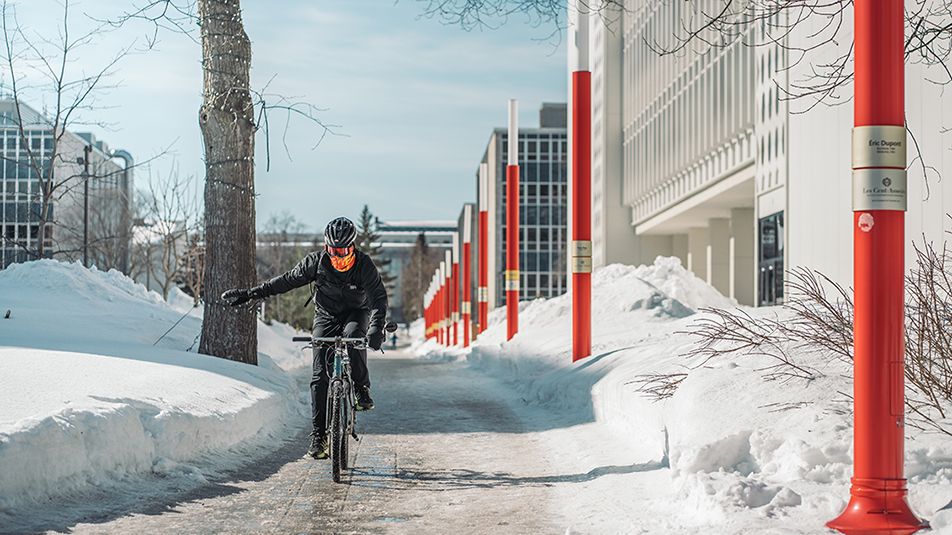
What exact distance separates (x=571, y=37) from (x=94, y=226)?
→ 5659 centimetres

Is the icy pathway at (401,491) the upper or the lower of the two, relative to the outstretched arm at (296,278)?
lower

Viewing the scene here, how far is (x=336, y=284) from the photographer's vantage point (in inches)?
332

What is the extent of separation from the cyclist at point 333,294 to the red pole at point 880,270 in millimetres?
3752

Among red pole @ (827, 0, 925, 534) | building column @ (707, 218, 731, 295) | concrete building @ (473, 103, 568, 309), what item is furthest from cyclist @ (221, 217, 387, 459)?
concrete building @ (473, 103, 568, 309)

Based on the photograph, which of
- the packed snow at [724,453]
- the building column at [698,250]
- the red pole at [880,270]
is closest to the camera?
the red pole at [880,270]

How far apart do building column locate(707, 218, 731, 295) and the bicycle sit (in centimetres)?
4461

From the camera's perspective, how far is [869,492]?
5441 millimetres

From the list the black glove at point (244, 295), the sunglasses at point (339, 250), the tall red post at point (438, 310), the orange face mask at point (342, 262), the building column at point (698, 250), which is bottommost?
the tall red post at point (438, 310)

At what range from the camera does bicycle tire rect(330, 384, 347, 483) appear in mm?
7871

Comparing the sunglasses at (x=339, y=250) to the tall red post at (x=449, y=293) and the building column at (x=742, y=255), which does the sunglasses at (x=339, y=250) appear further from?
the tall red post at (x=449, y=293)

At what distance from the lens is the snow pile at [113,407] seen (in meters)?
6.73

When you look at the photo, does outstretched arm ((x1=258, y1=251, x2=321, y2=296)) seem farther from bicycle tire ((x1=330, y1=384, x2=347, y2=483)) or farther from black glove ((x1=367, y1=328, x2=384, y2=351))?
bicycle tire ((x1=330, y1=384, x2=347, y2=483))

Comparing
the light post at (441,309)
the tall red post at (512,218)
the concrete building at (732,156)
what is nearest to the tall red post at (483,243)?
the tall red post at (512,218)

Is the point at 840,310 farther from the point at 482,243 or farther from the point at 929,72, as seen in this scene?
the point at 482,243
